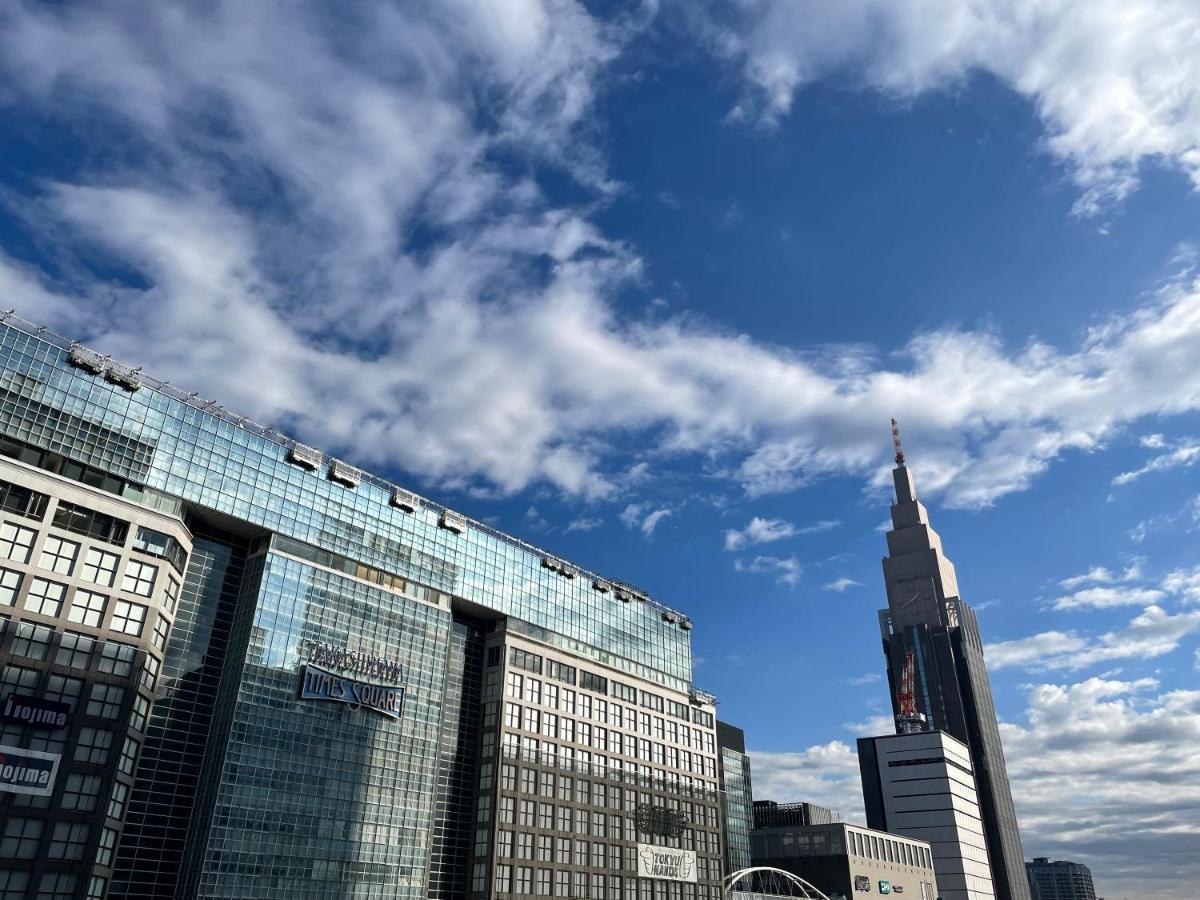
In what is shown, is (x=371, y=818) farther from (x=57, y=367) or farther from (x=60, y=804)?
(x=57, y=367)

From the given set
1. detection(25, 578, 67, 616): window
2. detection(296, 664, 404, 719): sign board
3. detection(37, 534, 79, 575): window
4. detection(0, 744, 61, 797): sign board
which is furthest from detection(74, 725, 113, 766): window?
detection(296, 664, 404, 719): sign board

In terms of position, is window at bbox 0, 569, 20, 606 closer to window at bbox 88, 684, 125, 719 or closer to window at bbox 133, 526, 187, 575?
window at bbox 88, 684, 125, 719

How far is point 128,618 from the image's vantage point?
94.8 m

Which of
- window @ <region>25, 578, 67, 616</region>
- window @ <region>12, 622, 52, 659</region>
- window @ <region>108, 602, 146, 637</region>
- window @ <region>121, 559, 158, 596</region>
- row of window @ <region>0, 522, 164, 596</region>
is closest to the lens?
window @ <region>12, 622, 52, 659</region>

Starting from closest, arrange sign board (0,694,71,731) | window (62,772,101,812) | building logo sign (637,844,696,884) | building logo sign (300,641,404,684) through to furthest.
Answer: sign board (0,694,71,731)
window (62,772,101,812)
building logo sign (300,641,404,684)
building logo sign (637,844,696,884)

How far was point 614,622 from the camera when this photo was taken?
162000mm

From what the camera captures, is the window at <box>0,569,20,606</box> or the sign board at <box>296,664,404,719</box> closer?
the window at <box>0,569,20,606</box>

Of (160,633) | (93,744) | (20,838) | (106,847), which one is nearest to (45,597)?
(160,633)

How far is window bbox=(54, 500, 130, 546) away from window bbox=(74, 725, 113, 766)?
1978 centimetres

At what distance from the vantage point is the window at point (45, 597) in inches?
3477

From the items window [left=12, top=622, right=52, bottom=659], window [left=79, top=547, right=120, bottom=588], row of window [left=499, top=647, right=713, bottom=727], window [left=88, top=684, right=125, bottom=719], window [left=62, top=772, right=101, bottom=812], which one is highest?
row of window [left=499, top=647, right=713, bottom=727]

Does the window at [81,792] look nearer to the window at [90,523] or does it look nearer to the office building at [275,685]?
the office building at [275,685]

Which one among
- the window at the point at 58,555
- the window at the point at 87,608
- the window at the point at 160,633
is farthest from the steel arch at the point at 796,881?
the window at the point at 58,555

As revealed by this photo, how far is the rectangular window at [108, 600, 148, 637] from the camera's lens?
93750 mm
